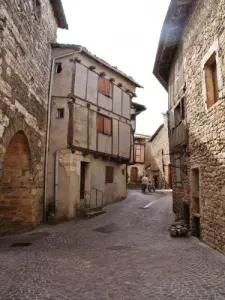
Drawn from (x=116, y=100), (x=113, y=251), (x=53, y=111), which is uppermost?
(x=116, y=100)

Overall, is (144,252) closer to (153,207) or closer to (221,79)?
(221,79)

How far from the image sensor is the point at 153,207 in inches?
541

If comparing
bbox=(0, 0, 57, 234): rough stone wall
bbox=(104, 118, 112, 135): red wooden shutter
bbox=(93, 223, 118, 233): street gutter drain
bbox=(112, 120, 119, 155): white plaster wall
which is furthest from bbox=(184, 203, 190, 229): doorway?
bbox=(104, 118, 112, 135): red wooden shutter

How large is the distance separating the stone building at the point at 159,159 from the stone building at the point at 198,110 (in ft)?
45.8

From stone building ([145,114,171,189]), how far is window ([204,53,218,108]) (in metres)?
17.4

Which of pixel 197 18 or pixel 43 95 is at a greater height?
pixel 197 18

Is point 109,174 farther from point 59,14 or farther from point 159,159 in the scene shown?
point 159,159

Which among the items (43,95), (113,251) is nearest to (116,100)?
(43,95)

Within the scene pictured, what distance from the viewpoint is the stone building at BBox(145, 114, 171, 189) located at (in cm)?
2520

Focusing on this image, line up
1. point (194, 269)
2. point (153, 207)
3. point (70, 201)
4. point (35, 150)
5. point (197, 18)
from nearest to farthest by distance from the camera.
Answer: point (194, 269) < point (197, 18) < point (35, 150) < point (70, 201) < point (153, 207)

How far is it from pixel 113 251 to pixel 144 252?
0.77 m

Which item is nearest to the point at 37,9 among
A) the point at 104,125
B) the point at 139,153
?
the point at 104,125

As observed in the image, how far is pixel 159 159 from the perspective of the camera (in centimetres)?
2775

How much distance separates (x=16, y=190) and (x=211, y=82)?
7036 mm
